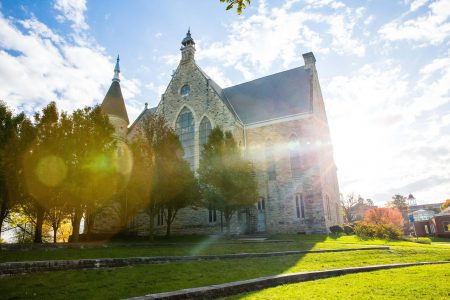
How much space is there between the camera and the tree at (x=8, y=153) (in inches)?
602

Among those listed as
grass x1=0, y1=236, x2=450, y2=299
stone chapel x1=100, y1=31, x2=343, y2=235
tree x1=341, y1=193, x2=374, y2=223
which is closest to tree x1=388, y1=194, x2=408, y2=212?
tree x1=341, y1=193, x2=374, y2=223

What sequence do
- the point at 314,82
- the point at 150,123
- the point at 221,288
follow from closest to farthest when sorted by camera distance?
the point at 221,288, the point at 150,123, the point at 314,82

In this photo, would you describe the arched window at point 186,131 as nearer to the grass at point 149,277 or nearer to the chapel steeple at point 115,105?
the chapel steeple at point 115,105

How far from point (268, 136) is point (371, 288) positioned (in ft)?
70.8

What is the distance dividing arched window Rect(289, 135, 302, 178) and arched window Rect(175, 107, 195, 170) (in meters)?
8.86

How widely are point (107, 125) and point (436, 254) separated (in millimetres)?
16931

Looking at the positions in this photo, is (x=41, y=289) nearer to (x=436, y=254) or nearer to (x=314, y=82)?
(x=436, y=254)

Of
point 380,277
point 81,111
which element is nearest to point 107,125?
point 81,111

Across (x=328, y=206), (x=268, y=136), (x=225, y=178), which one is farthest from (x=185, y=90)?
(x=328, y=206)

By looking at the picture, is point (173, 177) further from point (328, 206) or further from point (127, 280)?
point (328, 206)

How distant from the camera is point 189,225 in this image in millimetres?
26766

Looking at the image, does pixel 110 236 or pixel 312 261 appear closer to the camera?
pixel 312 261

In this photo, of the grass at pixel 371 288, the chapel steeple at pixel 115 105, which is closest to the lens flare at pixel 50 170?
the grass at pixel 371 288

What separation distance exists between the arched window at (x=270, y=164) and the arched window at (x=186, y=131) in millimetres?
6817
